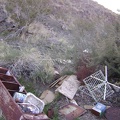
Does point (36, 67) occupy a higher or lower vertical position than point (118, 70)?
lower

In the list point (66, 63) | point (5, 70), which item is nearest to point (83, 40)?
point (66, 63)

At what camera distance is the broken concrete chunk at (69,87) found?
4.36 metres

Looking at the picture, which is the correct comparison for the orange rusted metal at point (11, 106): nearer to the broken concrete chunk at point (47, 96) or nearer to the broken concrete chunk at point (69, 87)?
the broken concrete chunk at point (47, 96)

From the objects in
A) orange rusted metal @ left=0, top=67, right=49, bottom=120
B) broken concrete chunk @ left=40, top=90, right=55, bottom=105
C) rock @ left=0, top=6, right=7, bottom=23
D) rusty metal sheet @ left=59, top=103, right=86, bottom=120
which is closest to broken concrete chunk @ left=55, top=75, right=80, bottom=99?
broken concrete chunk @ left=40, top=90, right=55, bottom=105

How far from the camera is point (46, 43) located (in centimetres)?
705

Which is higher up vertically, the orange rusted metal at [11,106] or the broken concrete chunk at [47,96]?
the orange rusted metal at [11,106]

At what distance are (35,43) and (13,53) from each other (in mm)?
1650

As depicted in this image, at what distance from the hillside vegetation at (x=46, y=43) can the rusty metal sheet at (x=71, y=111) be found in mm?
967

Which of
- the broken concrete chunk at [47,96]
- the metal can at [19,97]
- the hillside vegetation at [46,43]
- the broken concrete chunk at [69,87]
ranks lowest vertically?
the broken concrete chunk at [47,96]

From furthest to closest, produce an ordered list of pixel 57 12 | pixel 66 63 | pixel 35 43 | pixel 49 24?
pixel 57 12 < pixel 49 24 < pixel 35 43 < pixel 66 63

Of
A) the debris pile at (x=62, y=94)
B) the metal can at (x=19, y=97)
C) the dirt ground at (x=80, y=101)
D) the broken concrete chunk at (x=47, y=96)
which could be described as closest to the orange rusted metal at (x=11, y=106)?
the debris pile at (x=62, y=94)

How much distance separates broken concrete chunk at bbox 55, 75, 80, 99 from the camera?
4.36 metres

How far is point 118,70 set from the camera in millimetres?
4520

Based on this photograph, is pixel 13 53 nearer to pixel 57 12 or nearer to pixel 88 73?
pixel 88 73
